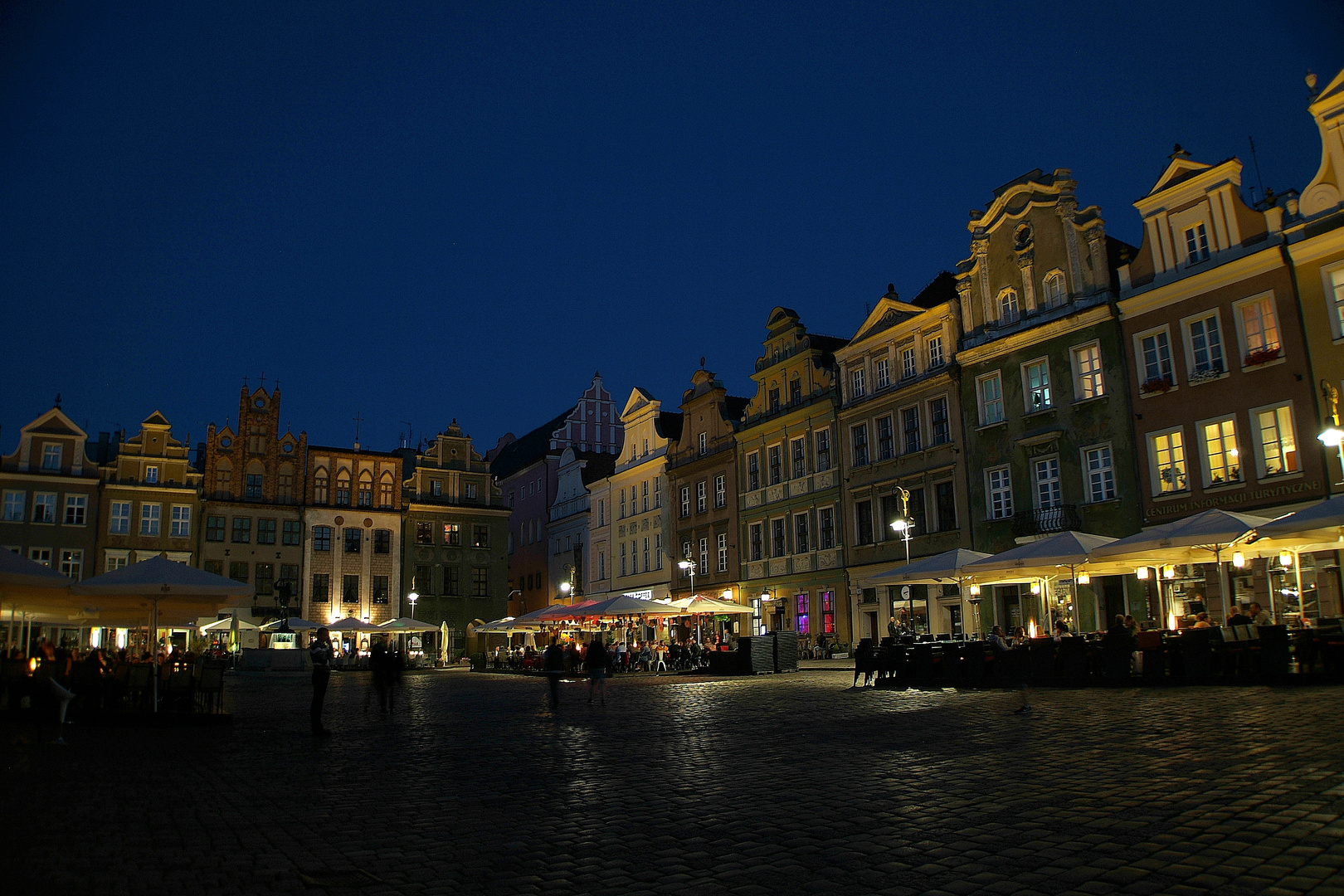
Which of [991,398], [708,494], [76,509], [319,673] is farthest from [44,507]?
[991,398]

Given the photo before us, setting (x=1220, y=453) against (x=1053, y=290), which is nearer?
(x=1220, y=453)

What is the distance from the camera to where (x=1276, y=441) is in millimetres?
27000

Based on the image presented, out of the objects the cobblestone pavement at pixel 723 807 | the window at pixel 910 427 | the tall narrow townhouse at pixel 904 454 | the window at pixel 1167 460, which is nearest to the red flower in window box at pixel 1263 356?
the window at pixel 1167 460

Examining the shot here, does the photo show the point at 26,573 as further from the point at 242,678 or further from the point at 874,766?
the point at 242,678

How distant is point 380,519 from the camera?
6438 centimetres

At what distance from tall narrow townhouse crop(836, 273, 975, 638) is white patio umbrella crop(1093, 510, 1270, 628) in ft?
43.1

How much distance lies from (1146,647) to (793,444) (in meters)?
27.7

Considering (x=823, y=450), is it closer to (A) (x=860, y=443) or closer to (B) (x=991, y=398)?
(A) (x=860, y=443)

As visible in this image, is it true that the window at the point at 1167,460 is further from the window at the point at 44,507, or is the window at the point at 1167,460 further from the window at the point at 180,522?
the window at the point at 44,507

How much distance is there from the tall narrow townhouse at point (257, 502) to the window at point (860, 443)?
35439 millimetres

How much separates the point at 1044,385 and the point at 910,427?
22.6ft

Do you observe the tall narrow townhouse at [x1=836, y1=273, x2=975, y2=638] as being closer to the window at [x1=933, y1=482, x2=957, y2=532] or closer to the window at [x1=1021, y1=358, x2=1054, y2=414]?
the window at [x1=933, y1=482, x2=957, y2=532]

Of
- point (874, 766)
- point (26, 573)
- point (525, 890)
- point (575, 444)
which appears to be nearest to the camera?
point (525, 890)

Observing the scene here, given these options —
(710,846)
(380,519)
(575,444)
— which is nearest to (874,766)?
(710,846)
